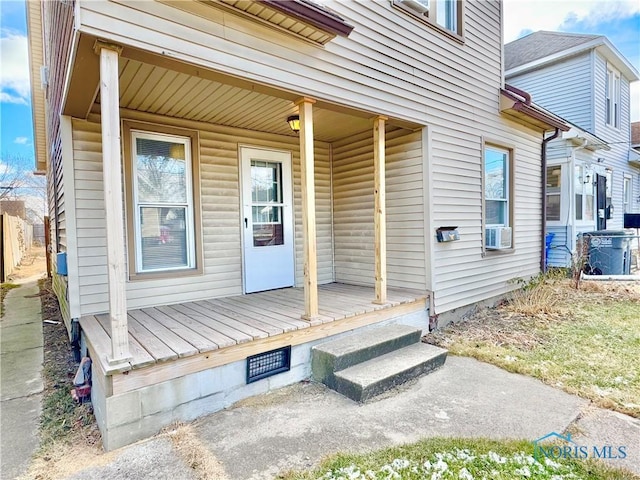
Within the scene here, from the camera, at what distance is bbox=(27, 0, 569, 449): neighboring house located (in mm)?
2455

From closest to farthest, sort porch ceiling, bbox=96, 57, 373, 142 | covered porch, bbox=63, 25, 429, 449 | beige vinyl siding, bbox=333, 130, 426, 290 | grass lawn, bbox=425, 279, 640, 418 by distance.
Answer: covered porch, bbox=63, 25, 429, 449 < grass lawn, bbox=425, 279, 640, 418 < porch ceiling, bbox=96, 57, 373, 142 < beige vinyl siding, bbox=333, 130, 426, 290

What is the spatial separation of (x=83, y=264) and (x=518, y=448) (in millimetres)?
3930

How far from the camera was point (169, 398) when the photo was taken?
96.5 inches

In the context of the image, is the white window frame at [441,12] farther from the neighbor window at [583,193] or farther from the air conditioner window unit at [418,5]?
the neighbor window at [583,193]

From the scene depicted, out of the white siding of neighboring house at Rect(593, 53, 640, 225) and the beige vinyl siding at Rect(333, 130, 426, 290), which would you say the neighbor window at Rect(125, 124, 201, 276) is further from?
the white siding of neighboring house at Rect(593, 53, 640, 225)

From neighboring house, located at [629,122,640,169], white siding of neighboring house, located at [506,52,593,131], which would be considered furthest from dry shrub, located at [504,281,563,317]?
neighboring house, located at [629,122,640,169]

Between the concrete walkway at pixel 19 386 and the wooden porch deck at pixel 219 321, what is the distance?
2.05 ft

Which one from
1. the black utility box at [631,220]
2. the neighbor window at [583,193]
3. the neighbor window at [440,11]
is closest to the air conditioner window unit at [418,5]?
the neighbor window at [440,11]

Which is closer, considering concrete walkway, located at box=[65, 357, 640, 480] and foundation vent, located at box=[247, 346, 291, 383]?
concrete walkway, located at box=[65, 357, 640, 480]

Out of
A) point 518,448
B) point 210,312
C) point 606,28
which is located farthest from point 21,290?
point 606,28

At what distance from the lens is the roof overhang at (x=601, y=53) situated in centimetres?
945

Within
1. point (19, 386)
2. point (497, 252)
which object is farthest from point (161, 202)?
point (497, 252)

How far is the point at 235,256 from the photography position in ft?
15.3

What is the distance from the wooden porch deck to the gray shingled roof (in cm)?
974
